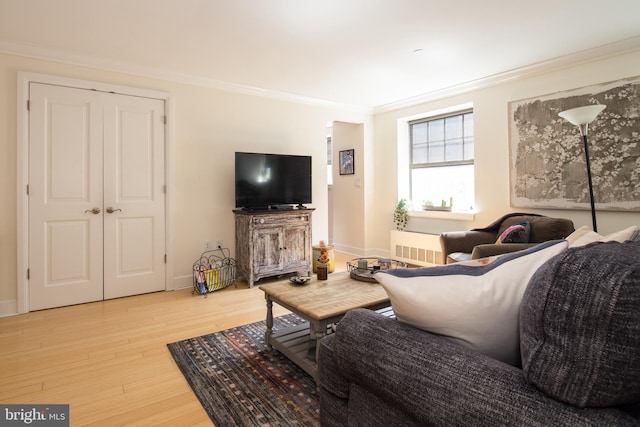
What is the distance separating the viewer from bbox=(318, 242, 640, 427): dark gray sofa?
0.60 metres

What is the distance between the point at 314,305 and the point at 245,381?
616mm

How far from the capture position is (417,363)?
85cm

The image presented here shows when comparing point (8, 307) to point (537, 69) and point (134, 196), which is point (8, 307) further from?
point (537, 69)

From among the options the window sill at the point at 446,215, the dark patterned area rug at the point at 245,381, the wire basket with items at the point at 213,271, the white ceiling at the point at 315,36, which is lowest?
the dark patterned area rug at the point at 245,381

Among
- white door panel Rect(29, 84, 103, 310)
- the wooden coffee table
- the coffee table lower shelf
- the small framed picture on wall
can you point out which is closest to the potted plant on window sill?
the small framed picture on wall

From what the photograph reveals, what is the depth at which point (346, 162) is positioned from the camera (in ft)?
19.5

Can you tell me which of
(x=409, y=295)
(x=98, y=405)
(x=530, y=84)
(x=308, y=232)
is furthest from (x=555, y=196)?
(x=98, y=405)

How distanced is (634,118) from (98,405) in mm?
4594

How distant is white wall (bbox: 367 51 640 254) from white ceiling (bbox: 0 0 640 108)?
19 cm

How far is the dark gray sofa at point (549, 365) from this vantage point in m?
0.60

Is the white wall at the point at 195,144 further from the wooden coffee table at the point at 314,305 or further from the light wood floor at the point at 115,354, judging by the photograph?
the wooden coffee table at the point at 314,305

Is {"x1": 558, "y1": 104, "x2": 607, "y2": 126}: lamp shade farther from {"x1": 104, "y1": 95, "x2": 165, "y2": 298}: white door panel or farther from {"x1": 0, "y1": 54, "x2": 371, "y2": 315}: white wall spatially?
{"x1": 104, "y1": 95, "x2": 165, "y2": 298}: white door panel

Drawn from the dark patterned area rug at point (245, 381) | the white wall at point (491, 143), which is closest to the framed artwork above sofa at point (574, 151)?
the white wall at point (491, 143)

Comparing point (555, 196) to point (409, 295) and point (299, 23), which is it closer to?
point (299, 23)
